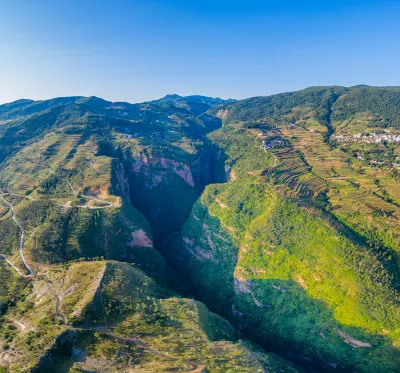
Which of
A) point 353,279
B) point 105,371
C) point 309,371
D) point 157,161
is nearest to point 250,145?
point 157,161

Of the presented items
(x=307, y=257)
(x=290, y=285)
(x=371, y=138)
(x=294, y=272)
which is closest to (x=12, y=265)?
(x=290, y=285)

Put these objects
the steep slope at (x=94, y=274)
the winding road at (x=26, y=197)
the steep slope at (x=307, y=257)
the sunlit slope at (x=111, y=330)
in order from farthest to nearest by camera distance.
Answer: the winding road at (x=26, y=197), the steep slope at (x=307, y=257), the steep slope at (x=94, y=274), the sunlit slope at (x=111, y=330)

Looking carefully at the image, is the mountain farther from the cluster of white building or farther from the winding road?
the cluster of white building

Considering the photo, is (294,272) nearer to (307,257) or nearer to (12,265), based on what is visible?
(307,257)

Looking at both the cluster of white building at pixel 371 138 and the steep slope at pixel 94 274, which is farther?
the cluster of white building at pixel 371 138

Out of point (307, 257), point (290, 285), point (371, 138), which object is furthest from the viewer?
point (371, 138)

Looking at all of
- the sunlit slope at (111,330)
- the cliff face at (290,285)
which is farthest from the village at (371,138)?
the sunlit slope at (111,330)

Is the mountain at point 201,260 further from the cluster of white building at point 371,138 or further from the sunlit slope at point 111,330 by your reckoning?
the cluster of white building at point 371,138

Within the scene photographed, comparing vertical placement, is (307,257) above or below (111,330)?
above

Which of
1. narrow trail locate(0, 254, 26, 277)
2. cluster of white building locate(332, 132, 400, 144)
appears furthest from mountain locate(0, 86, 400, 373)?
cluster of white building locate(332, 132, 400, 144)
